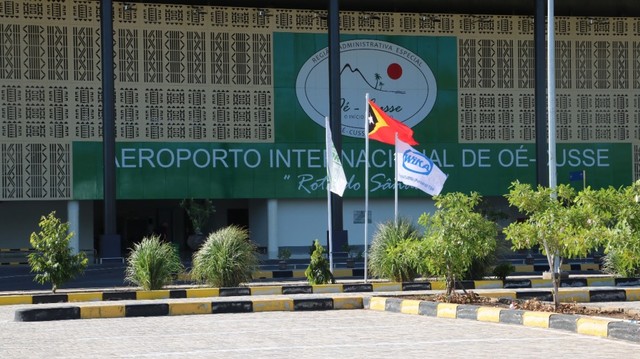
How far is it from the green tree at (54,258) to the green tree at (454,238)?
25.5 ft

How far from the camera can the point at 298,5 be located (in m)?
41.7

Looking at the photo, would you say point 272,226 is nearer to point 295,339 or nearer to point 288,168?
point 288,168

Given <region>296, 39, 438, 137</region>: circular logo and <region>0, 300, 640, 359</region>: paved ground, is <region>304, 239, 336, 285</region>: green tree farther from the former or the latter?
<region>296, 39, 438, 137</region>: circular logo

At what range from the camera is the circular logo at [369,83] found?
1638 inches

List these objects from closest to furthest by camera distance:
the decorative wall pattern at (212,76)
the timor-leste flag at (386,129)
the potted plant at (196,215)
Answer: the timor-leste flag at (386,129), the decorative wall pattern at (212,76), the potted plant at (196,215)

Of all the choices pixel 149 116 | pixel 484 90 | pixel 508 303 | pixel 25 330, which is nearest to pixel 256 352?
pixel 25 330

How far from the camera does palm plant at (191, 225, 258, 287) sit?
2191 centimetres

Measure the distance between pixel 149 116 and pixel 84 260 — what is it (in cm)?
1846

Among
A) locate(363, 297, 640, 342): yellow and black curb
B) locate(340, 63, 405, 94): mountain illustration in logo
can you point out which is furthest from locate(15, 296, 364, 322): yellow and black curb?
locate(340, 63, 405, 94): mountain illustration in logo

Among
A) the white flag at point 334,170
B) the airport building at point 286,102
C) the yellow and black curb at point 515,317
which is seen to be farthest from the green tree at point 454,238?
the airport building at point 286,102

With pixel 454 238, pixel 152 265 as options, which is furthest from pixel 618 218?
pixel 152 265

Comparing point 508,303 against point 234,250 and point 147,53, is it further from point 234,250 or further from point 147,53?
point 147,53

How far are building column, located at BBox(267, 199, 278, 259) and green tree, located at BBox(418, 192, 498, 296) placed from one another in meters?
23.8

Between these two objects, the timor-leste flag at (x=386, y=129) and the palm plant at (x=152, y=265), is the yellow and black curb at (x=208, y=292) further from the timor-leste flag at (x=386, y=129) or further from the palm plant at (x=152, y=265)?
the timor-leste flag at (x=386, y=129)
